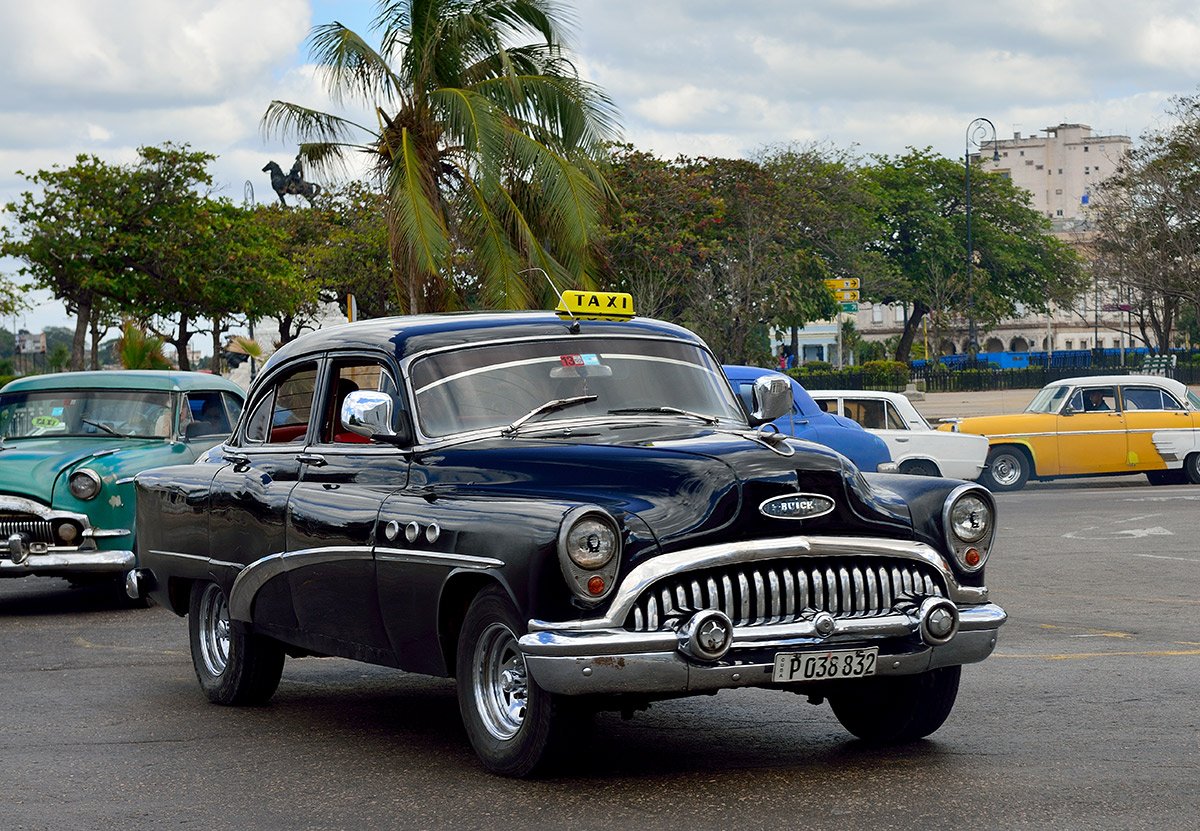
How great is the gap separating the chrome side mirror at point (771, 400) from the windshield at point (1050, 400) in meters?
18.8

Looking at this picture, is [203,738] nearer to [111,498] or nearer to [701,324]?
[111,498]

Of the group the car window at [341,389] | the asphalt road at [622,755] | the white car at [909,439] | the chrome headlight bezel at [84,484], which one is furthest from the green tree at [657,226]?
the car window at [341,389]

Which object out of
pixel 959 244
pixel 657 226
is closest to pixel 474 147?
pixel 657 226

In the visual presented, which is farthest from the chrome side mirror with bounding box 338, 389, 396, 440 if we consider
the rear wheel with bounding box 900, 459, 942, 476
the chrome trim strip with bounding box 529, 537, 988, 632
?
the rear wheel with bounding box 900, 459, 942, 476

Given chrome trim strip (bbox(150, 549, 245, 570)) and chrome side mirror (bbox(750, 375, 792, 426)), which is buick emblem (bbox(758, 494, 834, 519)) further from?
chrome trim strip (bbox(150, 549, 245, 570))

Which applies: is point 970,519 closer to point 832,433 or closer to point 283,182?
point 832,433

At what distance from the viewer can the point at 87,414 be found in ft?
46.5

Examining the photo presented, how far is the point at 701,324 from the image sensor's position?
195 feet

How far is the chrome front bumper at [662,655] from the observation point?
19.4 feet

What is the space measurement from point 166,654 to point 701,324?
161ft

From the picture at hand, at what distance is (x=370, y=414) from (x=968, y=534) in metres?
2.43

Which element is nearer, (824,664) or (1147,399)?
(824,664)

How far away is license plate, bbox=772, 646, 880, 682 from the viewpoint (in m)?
6.12

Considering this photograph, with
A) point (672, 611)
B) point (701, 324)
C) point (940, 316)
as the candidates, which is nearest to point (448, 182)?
point (672, 611)
